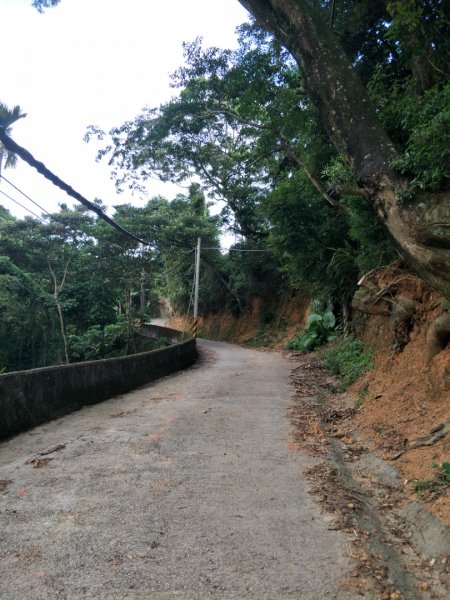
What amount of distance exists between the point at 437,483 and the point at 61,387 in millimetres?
6014

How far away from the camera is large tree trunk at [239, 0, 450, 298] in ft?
17.0

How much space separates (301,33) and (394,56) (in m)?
3.26

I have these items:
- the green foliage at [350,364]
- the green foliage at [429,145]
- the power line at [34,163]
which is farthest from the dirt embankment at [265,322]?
the green foliage at [429,145]

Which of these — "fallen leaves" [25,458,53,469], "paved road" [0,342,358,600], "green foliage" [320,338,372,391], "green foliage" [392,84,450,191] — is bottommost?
"paved road" [0,342,358,600]

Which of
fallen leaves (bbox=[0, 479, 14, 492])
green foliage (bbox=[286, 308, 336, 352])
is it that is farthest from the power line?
green foliage (bbox=[286, 308, 336, 352])

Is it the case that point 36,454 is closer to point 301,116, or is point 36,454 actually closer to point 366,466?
point 366,466

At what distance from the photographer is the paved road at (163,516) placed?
2822 millimetres

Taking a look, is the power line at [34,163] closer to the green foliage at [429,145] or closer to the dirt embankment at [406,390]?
the green foliage at [429,145]

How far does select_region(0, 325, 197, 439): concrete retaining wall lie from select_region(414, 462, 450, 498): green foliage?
5.07m

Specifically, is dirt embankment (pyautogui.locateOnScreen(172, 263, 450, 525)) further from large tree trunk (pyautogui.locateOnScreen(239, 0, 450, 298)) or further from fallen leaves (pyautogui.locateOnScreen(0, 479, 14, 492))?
fallen leaves (pyautogui.locateOnScreen(0, 479, 14, 492))

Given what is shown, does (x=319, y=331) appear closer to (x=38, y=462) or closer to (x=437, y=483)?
(x=437, y=483)

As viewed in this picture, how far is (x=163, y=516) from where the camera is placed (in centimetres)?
370

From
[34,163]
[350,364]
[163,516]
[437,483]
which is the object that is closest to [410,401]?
[437,483]

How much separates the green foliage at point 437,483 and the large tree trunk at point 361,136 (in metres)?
2.01
